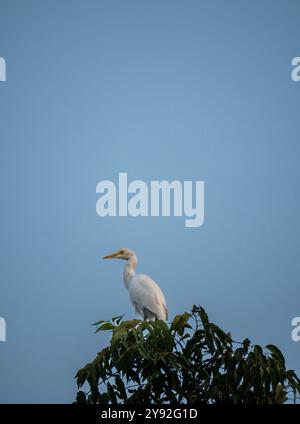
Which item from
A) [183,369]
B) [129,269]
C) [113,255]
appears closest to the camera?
[183,369]

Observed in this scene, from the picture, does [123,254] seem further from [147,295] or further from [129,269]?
[147,295]

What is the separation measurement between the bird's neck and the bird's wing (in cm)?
17

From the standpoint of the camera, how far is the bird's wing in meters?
4.43

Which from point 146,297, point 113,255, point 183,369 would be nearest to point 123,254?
point 113,255

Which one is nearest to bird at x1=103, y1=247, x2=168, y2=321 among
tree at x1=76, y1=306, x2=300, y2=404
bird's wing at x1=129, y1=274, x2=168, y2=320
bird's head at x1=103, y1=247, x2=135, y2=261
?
bird's wing at x1=129, y1=274, x2=168, y2=320

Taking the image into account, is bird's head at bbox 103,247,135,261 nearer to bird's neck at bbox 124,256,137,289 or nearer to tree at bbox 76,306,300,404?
bird's neck at bbox 124,256,137,289

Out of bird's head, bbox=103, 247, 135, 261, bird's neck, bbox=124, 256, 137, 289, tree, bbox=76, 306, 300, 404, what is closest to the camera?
tree, bbox=76, 306, 300, 404

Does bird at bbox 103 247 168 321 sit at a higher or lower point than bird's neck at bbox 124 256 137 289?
lower

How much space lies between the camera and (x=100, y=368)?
2.68 metres

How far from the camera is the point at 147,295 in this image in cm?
444

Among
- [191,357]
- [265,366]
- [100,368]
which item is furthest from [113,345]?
[265,366]

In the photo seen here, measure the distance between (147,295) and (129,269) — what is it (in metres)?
0.38
